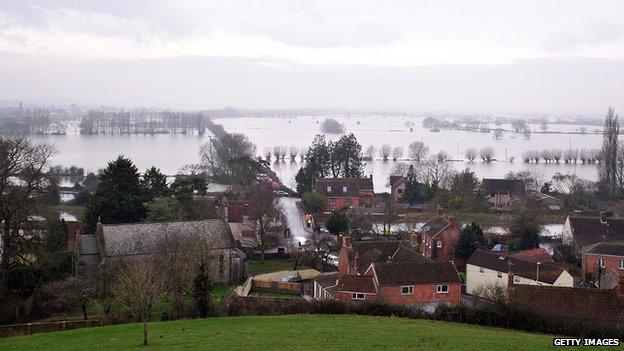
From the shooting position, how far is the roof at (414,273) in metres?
24.5

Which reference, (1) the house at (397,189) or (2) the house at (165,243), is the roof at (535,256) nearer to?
(2) the house at (165,243)

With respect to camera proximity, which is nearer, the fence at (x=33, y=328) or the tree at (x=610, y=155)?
the fence at (x=33, y=328)

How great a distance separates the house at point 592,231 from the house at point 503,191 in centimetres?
1706

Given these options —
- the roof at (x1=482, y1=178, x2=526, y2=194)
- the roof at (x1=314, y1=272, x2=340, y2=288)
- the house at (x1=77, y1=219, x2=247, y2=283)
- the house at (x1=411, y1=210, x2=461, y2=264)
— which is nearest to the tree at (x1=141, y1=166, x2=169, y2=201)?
the house at (x1=77, y1=219, x2=247, y2=283)

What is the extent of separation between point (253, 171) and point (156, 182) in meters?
21.7

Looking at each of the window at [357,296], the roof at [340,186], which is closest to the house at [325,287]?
the window at [357,296]

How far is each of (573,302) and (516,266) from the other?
678cm

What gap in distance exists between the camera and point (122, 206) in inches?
1361

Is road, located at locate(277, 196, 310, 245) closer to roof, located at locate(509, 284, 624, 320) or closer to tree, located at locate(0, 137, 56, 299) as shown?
tree, located at locate(0, 137, 56, 299)

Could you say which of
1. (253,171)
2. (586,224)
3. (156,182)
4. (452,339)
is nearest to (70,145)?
(253,171)

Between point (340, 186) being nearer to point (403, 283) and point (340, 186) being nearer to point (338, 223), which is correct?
point (338, 223)

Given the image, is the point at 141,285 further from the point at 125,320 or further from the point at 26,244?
the point at 26,244

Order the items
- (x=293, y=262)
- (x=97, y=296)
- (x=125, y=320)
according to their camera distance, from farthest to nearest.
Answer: (x=293, y=262)
(x=97, y=296)
(x=125, y=320)

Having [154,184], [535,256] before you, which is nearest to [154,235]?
[154,184]
